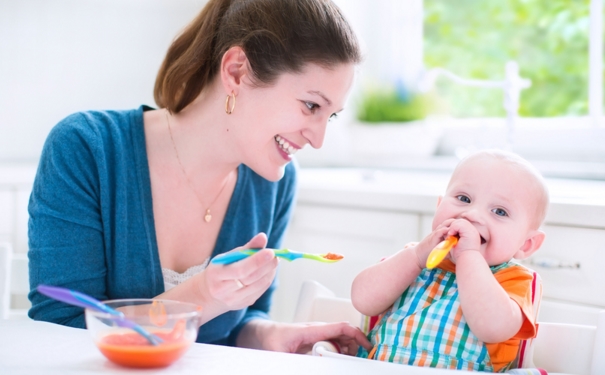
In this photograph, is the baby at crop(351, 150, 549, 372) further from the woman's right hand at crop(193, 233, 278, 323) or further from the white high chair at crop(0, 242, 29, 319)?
the white high chair at crop(0, 242, 29, 319)

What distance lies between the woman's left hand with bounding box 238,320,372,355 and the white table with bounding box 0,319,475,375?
0.40 metres

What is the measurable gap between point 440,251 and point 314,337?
1.15ft

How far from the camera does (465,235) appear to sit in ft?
3.50

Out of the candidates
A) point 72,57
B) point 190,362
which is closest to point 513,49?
point 72,57

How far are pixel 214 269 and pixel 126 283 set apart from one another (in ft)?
1.30

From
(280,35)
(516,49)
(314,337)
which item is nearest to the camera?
(314,337)

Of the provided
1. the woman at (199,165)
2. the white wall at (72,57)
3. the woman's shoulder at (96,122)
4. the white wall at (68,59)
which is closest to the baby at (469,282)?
the woman at (199,165)

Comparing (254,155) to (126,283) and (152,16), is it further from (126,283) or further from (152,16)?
(152,16)

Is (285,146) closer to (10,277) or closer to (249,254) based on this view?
(249,254)

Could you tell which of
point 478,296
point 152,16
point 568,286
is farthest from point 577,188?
point 152,16

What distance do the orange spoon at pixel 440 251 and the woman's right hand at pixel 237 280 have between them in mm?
242

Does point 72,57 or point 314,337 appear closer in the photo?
point 314,337

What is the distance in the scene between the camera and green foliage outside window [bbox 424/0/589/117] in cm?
228

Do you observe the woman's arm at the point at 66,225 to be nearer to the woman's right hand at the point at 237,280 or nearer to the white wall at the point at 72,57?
the woman's right hand at the point at 237,280
